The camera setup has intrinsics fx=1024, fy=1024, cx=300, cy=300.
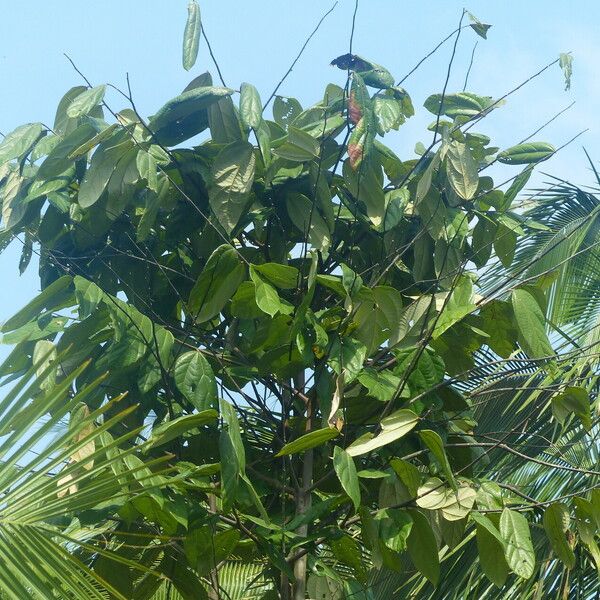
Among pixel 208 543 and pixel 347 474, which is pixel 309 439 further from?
pixel 208 543

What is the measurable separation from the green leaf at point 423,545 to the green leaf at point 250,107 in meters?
0.74

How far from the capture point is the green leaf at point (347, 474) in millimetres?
1632

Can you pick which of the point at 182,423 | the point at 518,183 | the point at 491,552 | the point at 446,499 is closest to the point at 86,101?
the point at 182,423

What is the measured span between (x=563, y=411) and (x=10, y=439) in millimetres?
1053

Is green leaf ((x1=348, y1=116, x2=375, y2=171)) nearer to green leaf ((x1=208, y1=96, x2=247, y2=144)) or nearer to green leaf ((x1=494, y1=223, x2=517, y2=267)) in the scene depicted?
green leaf ((x1=208, y1=96, x2=247, y2=144))

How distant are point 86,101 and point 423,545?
1017mm

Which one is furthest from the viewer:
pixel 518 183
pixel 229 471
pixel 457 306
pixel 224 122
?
pixel 518 183

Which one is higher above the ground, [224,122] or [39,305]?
[224,122]

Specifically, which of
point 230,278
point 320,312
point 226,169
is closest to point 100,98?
point 226,169

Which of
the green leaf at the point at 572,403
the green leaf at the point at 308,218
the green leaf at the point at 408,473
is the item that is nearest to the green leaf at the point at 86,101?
the green leaf at the point at 308,218

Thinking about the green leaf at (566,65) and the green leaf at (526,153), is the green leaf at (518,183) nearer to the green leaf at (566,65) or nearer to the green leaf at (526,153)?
the green leaf at (526,153)

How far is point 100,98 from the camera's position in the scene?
192 cm

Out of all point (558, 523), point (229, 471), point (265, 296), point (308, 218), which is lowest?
point (558, 523)

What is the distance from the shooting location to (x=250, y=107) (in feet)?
6.06
